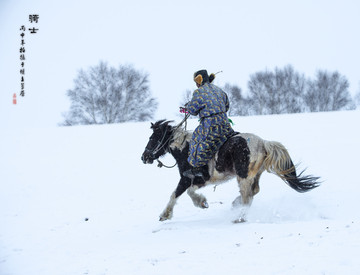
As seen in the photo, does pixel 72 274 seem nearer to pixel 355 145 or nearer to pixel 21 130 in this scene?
pixel 355 145

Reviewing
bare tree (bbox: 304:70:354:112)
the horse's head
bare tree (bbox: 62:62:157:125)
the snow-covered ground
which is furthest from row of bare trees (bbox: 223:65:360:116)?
the horse's head

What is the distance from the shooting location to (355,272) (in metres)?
3.21

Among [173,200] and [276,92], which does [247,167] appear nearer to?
[173,200]

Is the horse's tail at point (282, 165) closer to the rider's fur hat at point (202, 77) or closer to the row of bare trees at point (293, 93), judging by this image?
the rider's fur hat at point (202, 77)

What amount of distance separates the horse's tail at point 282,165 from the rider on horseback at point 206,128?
728 millimetres

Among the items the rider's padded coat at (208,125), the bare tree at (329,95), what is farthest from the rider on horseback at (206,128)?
the bare tree at (329,95)

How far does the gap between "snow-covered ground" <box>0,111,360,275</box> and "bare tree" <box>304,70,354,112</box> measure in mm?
24614

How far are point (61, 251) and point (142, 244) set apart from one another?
4.05 feet

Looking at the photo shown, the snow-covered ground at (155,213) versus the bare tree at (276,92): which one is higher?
the bare tree at (276,92)

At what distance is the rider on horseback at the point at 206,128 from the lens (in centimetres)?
603

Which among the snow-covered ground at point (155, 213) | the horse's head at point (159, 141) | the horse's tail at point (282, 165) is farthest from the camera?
the horse's head at point (159, 141)

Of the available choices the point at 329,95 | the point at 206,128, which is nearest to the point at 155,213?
the point at 206,128

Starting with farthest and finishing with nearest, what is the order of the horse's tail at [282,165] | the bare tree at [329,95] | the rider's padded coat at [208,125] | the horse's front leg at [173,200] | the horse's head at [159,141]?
the bare tree at [329,95], the horse's head at [159,141], the horse's front leg at [173,200], the rider's padded coat at [208,125], the horse's tail at [282,165]

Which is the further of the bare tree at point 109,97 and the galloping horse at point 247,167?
the bare tree at point 109,97
